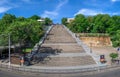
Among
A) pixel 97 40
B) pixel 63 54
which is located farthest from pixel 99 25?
pixel 63 54

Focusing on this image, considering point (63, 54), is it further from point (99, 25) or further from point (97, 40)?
point (99, 25)

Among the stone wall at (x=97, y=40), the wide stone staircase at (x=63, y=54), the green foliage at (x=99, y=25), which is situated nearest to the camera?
the wide stone staircase at (x=63, y=54)

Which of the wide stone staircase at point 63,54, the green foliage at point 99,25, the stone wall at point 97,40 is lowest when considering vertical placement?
the wide stone staircase at point 63,54

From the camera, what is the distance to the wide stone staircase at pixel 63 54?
5178 cm

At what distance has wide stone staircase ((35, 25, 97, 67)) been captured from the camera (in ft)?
170

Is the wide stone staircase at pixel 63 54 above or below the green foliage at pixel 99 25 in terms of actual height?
below

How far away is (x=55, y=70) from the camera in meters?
45.2

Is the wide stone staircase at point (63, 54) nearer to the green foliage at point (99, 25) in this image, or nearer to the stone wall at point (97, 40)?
the stone wall at point (97, 40)

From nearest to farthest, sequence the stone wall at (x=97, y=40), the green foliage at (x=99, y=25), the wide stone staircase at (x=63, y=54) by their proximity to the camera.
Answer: the wide stone staircase at (x=63, y=54), the stone wall at (x=97, y=40), the green foliage at (x=99, y=25)

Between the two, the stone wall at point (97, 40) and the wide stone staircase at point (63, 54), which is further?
the stone wall at point (97, 40)

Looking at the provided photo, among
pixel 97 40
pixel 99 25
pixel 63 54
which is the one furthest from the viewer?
pixel 99 25

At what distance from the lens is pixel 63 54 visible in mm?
58312

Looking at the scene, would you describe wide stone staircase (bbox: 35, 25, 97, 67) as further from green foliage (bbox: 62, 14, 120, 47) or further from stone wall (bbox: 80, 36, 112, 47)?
green foliage (bbox: 62, 14, 120, 47)

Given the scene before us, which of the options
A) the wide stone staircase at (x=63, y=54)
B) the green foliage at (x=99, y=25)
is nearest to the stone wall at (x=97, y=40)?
the green foliage at (x=99, y=25)
